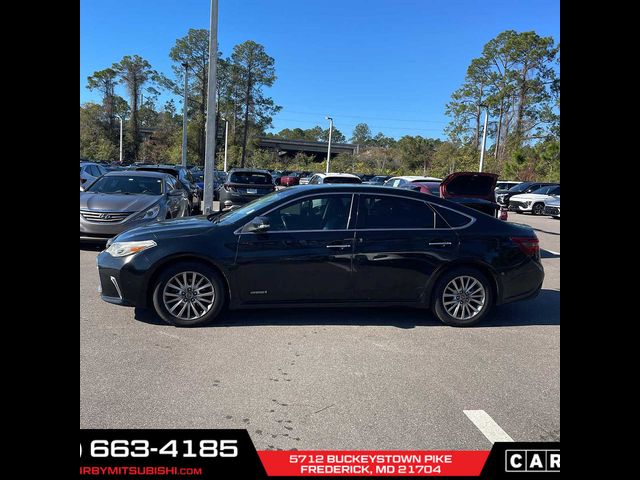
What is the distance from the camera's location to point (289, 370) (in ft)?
13.2

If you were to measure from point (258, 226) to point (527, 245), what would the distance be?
310 cm

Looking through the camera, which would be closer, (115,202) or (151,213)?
(115,202)

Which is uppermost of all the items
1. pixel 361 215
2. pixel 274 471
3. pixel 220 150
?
pixel 220 150

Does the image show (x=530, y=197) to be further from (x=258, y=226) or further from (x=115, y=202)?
(x=258, y=226)

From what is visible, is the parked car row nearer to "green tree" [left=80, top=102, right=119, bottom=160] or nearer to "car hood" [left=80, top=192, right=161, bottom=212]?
"car hood" [left=80, top=192, right=161, bottom=212]

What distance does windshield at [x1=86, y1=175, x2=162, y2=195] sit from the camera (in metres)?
10.0

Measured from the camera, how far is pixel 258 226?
5.02 metres

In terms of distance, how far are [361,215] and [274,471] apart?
10.1 ft

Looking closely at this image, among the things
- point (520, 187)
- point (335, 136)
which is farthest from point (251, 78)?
point (335, 136)

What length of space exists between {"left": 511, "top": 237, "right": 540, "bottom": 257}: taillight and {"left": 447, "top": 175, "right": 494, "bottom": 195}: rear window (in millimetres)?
5463

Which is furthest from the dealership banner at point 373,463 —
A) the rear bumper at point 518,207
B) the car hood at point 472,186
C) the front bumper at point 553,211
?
the rear bumper at point 518,207

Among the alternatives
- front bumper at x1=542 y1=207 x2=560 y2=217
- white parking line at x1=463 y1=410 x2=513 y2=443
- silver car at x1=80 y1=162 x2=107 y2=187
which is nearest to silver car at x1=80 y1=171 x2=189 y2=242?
white parking line at x1=463 y1=410 x2=513 y2=443
